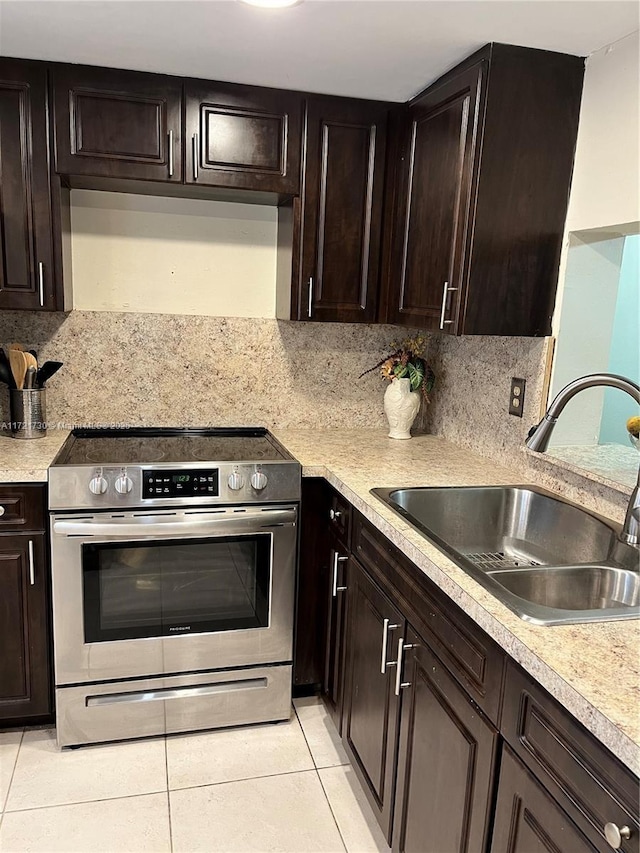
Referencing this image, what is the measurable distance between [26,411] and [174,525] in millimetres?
741

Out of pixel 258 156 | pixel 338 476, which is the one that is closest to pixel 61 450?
pixel 338 476

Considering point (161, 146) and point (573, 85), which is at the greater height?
point (573, 85)

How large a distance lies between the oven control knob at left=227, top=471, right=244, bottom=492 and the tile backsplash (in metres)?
0.68

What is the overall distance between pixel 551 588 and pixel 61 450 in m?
1.63

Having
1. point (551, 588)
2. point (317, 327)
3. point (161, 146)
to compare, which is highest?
point (161, 146)

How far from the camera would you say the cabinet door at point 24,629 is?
6.89 ft

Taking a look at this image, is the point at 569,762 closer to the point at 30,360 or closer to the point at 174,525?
the point at 174,525

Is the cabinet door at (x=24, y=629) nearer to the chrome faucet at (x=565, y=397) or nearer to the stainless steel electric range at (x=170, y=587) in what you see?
the stainless steel electric range at (x=170, y=587)

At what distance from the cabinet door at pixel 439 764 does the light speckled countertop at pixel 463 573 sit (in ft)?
0.72

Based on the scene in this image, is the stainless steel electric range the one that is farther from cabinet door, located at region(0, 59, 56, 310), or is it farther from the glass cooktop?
cabinet door, located at region(0, 59, 56, 310)

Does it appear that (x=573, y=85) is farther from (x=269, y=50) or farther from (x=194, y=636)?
(x=194, y=636)

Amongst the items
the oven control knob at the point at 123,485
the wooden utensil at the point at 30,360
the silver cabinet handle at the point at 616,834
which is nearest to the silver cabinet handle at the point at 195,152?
the wooden utensil at the point at 30,360

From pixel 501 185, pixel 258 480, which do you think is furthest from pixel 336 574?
pixel 501 185

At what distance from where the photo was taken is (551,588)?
153 centimetres
